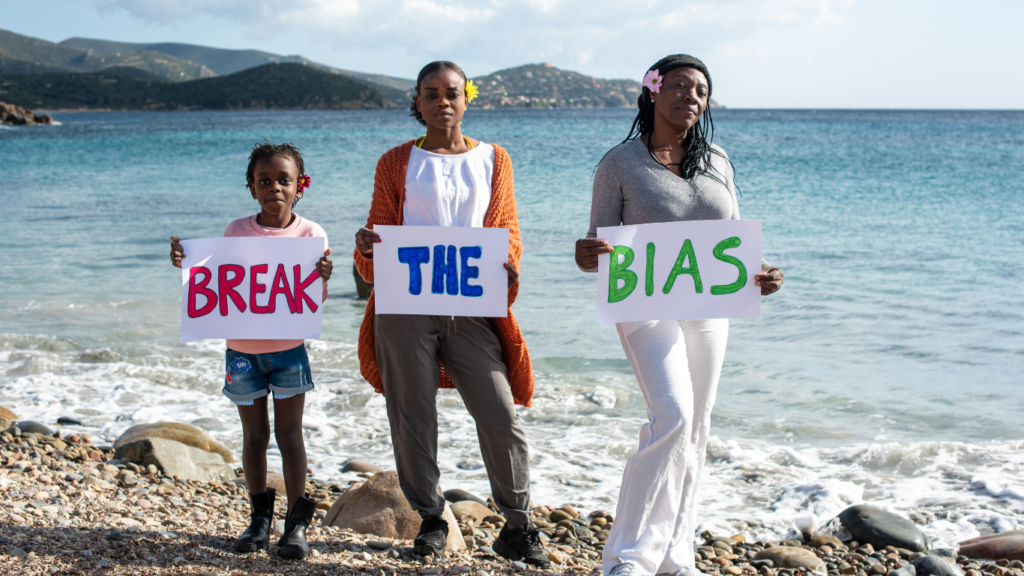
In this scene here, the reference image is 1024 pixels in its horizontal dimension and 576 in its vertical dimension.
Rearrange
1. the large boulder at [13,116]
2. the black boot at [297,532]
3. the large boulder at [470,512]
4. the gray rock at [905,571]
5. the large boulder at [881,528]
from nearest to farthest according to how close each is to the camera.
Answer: the black boot at [297,532] → the gray rock at [905,571] → the large boulder at [881,528] → the large boulder at [470,512] → the large boulder at [13,116]

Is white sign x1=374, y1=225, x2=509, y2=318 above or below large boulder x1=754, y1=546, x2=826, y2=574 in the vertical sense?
above

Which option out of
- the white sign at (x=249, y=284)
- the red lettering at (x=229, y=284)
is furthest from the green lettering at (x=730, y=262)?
the red lettering at (x=229, y=284)

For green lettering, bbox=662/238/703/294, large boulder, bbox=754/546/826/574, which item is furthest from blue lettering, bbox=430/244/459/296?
large boulder, bbox=754/546/826/574

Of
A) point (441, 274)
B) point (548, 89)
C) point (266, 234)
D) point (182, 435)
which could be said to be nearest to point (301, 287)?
point (266, 234)

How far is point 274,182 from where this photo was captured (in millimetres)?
3533

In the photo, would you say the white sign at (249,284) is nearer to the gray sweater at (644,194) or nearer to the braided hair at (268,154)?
the braided hair at (268,154)

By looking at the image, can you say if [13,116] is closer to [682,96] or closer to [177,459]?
[177,459]

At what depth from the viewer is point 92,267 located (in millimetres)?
12664

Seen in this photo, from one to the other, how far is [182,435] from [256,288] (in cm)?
260

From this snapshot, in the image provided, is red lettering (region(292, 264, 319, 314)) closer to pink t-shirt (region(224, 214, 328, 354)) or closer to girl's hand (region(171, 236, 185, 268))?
pink t-shirt (region(224, 214, 328, 354))

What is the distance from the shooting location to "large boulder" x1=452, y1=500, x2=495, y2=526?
4.60 meters

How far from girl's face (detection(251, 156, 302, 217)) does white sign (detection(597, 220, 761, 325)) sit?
56.4 inches

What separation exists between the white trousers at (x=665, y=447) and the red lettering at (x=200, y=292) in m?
1.88

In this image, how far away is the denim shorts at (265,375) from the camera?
3.44 metres
